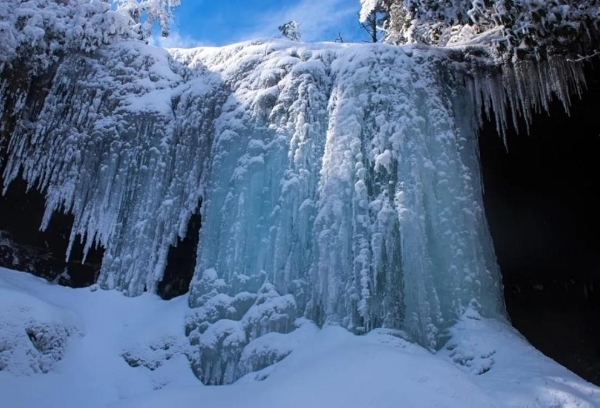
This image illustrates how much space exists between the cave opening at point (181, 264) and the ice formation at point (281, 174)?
1.13 ft

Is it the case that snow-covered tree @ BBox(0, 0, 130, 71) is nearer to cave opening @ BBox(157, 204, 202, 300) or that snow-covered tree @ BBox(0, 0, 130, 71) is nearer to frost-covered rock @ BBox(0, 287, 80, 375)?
cave opening @ BBox(157, 204, 202, 300)

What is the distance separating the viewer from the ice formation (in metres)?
6.79

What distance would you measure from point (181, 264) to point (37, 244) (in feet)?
9.60

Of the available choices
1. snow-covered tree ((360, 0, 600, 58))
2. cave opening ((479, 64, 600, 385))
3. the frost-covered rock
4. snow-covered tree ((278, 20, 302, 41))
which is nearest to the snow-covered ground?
the frost-covered rock

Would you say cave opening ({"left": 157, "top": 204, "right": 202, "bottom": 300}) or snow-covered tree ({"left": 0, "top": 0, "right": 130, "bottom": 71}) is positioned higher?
snow-covered tree ({"left": 0, "top": 0, "right": 130, "bottom": 71})

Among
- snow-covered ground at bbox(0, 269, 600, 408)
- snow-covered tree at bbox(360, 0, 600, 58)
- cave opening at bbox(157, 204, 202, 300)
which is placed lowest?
snow-covered ground at bbox(0, 269, 600, 408)

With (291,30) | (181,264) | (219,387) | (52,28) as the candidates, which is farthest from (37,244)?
(291,30)

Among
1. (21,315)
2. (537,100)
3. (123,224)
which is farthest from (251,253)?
(537,100)

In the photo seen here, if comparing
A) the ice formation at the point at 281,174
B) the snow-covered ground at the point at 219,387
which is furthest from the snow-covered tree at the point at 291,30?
the snow-covered ground at the point at 219,387

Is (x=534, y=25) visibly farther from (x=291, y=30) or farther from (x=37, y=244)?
(x=291, y=30)

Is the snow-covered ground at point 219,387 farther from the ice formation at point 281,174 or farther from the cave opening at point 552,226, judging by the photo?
the cave opening at point 552,226

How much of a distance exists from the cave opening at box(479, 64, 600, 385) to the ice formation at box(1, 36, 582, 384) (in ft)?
3.75

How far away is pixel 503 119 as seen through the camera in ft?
26.7

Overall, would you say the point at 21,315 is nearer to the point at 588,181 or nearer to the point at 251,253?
the point at 251,253
